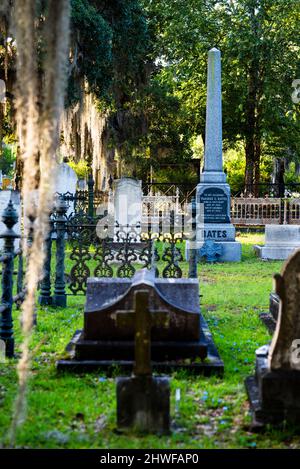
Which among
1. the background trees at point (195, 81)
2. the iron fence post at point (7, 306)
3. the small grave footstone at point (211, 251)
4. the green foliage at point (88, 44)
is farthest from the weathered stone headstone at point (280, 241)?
the background trees at point (195, 81)

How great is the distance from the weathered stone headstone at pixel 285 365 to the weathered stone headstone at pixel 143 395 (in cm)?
70

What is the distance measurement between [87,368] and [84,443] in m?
1.62

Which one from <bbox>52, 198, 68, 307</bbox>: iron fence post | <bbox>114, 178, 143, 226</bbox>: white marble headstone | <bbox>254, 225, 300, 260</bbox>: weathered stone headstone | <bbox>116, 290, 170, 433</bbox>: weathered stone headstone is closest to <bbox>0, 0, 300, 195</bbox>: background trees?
<bbox>114, 178, 143, 226</bbox>: white marble headstone

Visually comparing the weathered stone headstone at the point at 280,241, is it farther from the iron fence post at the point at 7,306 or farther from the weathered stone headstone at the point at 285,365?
the weathered stone headstone at the point at 285,365

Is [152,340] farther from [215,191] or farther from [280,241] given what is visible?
[215,191]

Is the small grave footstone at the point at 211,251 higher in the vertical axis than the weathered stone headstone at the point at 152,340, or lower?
higher

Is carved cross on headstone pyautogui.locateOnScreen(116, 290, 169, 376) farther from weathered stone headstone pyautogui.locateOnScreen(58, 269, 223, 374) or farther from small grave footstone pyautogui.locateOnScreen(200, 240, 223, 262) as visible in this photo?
small grave footstone pyautogui.locateOnScreen(200, 240, 223, 262)

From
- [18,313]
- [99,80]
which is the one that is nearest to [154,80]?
[99,80]

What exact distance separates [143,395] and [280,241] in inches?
479

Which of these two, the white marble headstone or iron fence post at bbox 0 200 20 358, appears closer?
iron fence post at bbox 0 200 20 358

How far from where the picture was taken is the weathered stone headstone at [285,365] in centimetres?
449

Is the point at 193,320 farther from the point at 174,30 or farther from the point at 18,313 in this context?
the point at 174,30

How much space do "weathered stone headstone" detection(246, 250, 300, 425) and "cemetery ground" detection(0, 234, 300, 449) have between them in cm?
14

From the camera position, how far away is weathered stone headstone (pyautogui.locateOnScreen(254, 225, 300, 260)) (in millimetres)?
15883
